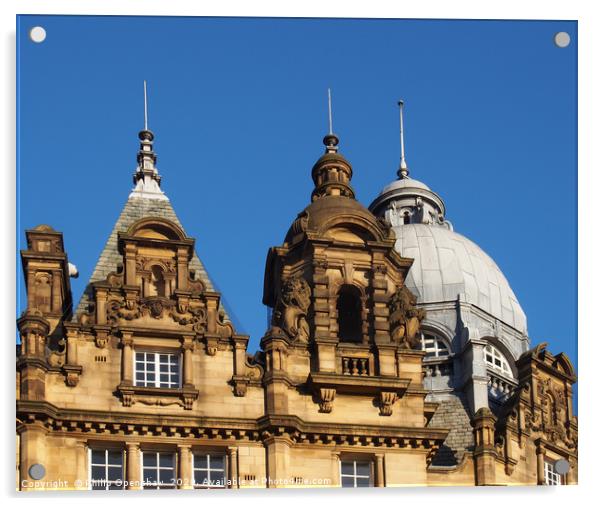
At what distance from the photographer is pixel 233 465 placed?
2705 centimetres

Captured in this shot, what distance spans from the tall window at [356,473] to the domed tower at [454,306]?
384 cm

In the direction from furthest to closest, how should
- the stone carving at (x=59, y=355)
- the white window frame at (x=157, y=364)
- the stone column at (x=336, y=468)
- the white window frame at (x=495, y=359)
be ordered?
1. the white window frame at (x=495, y=359)
2. the white window frame at (x=157, y=364)
3. the stone carving at (x=59, y=355)
4. the stone column at (x=336, y=468)

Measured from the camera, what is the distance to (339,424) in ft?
90.8

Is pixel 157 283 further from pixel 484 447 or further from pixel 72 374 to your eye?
pixel 484 447

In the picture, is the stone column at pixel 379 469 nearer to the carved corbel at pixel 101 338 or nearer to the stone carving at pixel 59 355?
the carved corbel at pixel 101 338


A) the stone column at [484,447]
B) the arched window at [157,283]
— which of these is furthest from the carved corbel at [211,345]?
the stone column at [484,447]

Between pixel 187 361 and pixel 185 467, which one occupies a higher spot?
pixel 187 361

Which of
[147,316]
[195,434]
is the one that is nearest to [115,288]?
[147,316]

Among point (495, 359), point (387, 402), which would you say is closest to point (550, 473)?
point (387, 402)

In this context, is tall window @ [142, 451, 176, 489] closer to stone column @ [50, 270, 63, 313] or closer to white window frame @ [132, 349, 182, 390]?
white window frame @ [132, 349, 182, 390]

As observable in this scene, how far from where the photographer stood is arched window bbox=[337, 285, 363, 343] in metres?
29.4

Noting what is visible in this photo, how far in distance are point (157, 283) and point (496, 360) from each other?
6651mm

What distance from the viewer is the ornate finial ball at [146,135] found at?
93.4ft

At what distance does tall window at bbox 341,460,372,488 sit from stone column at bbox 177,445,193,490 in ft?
6.24
